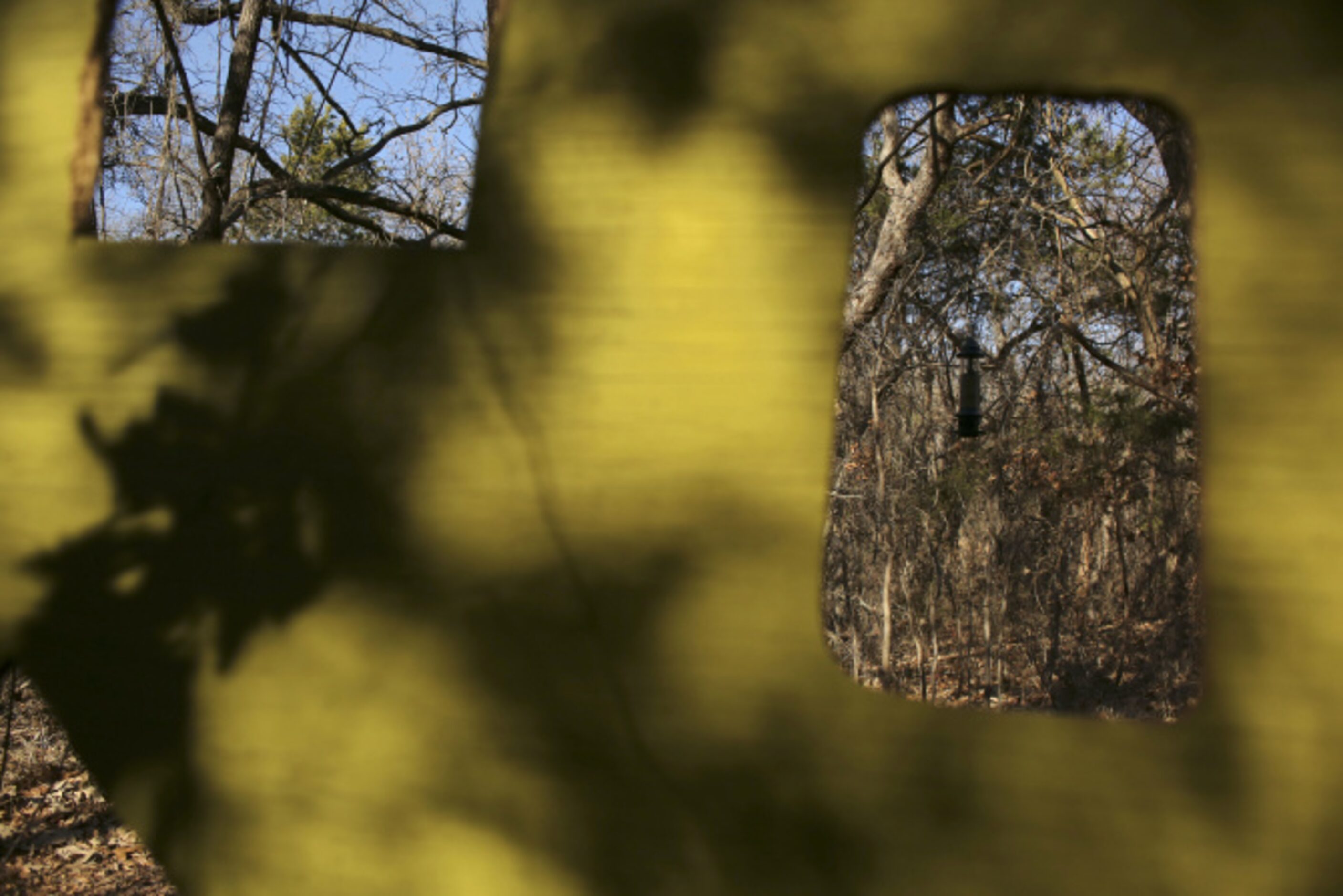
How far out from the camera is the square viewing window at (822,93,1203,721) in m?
6.50

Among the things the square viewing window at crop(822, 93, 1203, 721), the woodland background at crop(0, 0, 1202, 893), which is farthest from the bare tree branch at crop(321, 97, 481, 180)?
the square viewing window at crop(822, 93, 1203, 721)

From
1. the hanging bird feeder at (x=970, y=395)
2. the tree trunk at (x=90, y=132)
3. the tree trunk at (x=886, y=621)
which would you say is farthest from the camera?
the tree trunk at (x=886, y=621)

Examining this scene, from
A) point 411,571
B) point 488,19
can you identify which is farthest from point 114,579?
point 488,19

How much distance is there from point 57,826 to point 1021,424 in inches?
256

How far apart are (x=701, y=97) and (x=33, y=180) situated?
1.55 metres

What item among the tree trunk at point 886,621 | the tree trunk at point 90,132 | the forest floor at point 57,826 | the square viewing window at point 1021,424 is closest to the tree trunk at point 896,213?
the square viewing window at point 1021,424

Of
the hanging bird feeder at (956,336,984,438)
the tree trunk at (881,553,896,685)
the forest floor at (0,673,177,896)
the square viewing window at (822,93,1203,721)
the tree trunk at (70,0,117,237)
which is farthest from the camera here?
the tree trunk at (881,553,896,685)

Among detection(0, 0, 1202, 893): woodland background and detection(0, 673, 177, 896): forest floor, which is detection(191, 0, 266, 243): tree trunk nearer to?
detection(0, 0, 1202, 893): woodland background

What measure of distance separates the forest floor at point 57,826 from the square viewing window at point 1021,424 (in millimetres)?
4804

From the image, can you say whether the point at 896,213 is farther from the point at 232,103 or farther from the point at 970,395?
the point at 232,103

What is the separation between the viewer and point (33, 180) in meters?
2.48

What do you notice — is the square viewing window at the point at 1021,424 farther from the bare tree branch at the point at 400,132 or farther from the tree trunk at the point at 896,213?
the bare tree branch at the point at 400,132

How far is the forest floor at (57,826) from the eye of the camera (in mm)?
5461

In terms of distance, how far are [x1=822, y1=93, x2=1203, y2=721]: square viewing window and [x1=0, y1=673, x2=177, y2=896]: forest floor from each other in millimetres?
4804
